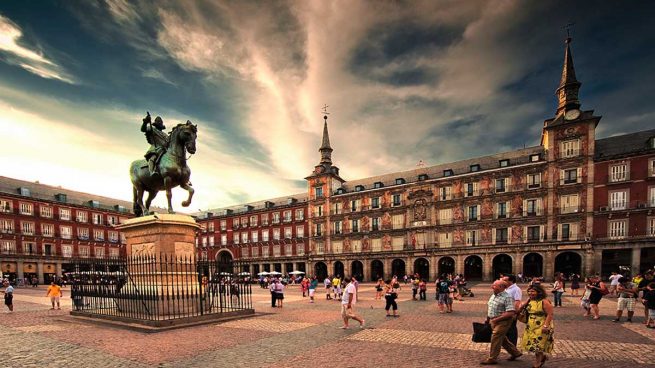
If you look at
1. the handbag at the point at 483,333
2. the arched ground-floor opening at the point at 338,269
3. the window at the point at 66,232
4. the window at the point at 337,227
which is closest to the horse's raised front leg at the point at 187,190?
the handbag at the point at 483,333

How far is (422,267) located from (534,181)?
17320 millimetres

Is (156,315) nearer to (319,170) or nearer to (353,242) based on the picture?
(353,242)

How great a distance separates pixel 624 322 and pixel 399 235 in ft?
Result: 107

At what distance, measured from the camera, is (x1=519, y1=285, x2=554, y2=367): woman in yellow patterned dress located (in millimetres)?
5512

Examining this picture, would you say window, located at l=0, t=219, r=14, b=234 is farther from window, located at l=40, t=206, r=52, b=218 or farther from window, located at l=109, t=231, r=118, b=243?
window, located at l=109, t=231, r=118, b=243

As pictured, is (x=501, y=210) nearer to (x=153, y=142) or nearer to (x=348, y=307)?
(x=348, y=307)

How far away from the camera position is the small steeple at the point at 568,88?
35.1 m

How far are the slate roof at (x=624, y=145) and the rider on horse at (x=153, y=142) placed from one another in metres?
40.1

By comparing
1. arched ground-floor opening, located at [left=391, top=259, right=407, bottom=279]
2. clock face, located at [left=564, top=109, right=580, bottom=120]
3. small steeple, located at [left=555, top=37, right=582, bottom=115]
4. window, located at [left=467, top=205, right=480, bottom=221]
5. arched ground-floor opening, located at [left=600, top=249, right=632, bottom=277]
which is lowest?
arched ground-floor opening, located at [left=391, top=259, right=407, bottom=279]

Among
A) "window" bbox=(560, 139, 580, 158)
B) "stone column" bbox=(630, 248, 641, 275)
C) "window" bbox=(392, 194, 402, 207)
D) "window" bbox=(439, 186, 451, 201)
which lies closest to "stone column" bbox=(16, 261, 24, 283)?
"window" bbox=(392, 194, 402, 207)

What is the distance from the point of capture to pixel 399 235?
43344 mm

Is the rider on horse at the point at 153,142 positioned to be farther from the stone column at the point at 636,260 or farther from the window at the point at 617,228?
the stone column at the point at 636,260

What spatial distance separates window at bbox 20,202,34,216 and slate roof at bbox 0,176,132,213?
4.22 ft

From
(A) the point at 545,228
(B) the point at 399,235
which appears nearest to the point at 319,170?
(B) the point at 399,235
